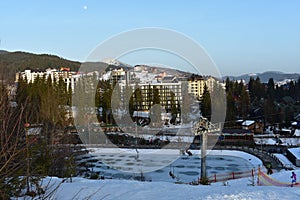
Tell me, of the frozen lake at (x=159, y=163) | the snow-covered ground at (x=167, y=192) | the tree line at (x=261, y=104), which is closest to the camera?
the snow-covered ground at (x=167, y=192)

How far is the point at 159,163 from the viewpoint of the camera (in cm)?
1137

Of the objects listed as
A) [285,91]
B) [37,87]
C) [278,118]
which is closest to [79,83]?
[37,87]

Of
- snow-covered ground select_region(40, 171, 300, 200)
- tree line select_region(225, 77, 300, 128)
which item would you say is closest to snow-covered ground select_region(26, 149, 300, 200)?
snow-covered ground select_region(40, 171, 300, 200)

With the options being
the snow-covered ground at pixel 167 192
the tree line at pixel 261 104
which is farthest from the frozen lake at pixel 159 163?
the tree line at pixel 261 104

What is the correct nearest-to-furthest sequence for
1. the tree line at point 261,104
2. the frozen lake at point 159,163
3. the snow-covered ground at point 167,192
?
the snow-covered ground at point 167,192, the frozen lake at point 159,163, the tree line at point 261,104

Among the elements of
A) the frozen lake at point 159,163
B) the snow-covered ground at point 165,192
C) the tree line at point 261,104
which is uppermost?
the tree line at point 261,104

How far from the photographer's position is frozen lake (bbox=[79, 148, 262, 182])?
9617mm

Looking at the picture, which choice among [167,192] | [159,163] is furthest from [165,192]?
[159,163]

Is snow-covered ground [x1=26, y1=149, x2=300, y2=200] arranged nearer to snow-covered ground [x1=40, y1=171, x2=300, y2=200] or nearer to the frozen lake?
snow-covered ground [x1=40, y1=171, x2=300, y2=200]

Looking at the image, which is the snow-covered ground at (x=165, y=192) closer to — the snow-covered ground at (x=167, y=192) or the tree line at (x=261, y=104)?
the snow-covered ground at (x=167, y=192)

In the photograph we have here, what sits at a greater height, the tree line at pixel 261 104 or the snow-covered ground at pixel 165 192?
the tree line at pixel 261 104

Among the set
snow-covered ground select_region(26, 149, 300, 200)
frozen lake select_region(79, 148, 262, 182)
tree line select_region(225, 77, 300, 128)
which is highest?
tree line select_region(225, 77, 300, 128)

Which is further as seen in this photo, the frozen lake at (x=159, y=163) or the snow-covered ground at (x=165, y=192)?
the frozen lake at (x=159, y=163)

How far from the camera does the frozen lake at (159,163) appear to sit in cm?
962
